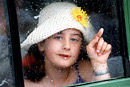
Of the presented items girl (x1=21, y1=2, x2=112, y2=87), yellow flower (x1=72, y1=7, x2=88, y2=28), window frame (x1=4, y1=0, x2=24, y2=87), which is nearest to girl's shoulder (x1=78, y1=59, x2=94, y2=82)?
girl (x1=21, y1=2, x2=112, y2=87)

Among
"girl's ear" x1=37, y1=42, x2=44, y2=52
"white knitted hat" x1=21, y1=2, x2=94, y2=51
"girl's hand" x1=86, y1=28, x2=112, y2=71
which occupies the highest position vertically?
"white knitted hat" x1=21, y1=2, x2=94, y2=51

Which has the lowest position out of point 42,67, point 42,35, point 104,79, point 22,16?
point 104,79

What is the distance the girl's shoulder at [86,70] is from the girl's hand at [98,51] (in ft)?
0.13

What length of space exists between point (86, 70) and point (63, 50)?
9.9 inches

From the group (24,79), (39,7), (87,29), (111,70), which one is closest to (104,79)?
(111,70)

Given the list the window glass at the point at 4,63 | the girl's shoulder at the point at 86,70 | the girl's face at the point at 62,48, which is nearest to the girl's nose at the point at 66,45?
the girl's face at the point at 62,48

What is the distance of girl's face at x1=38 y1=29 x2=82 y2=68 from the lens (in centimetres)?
150

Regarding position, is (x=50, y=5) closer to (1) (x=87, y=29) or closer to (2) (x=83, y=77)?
(1) (x=87, y=29)

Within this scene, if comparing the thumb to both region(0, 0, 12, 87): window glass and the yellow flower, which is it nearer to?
the yellow flower

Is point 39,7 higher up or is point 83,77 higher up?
point 39,7

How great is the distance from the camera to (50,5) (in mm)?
1506

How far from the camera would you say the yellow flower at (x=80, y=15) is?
157 centimetres

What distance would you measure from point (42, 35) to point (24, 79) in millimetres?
323

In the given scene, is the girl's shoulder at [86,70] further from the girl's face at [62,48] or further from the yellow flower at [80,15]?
the yellow flower at [80,15]
